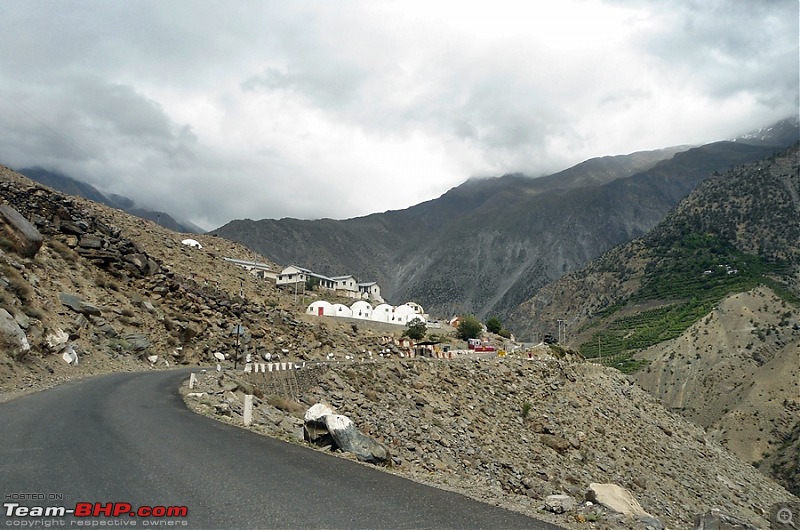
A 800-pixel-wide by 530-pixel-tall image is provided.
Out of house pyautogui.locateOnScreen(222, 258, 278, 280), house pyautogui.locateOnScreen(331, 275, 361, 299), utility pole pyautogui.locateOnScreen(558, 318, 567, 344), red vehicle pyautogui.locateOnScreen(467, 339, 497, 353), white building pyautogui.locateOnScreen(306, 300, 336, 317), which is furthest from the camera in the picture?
utility pole pyautogui.locateOnScreen(558, 318, 567, 344)

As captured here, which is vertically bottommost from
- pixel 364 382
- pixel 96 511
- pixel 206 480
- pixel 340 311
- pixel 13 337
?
pixel 340 311

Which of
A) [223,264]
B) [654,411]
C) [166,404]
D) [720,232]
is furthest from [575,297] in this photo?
[166,404]

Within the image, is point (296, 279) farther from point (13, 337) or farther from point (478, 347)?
point (13, 337)

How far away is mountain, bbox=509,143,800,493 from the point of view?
218 feet

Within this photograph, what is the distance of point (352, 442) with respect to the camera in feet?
35.2

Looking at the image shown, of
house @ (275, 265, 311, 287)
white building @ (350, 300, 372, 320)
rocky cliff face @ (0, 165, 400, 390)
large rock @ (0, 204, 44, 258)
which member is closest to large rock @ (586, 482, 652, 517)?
rocky cliff face @ (0, 165, 400, 390)

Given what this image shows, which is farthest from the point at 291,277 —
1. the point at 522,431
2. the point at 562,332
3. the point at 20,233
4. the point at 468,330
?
the point at 562,332

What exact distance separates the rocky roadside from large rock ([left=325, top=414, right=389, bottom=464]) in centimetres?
62

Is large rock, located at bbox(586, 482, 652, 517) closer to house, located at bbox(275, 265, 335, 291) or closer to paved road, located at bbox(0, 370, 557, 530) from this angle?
paved road, located at bbox(0, 370, 557, 530)

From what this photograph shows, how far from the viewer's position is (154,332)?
1152 inches

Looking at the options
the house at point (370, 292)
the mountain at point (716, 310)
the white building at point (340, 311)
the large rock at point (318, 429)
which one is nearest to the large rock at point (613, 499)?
the large rock at point (318, 429)

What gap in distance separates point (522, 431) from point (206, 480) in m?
25.9

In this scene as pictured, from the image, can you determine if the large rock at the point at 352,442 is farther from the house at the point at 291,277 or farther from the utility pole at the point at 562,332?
the utility pole at the point at 562,332

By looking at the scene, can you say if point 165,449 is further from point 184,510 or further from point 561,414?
point 561,414
